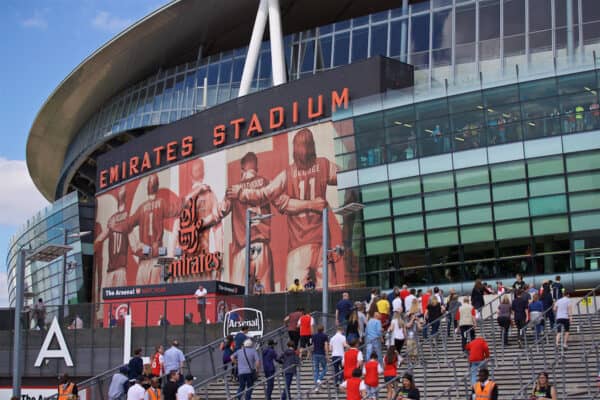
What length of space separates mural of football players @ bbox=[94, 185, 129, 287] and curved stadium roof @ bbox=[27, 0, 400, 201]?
33.4 ft

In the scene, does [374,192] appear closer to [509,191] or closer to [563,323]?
[509,191]

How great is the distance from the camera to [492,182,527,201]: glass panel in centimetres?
3791

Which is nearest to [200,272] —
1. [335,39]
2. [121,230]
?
[121,230]

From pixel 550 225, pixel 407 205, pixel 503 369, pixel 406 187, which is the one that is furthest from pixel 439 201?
pixel 503 369

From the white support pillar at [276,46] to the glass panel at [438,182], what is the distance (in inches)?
537

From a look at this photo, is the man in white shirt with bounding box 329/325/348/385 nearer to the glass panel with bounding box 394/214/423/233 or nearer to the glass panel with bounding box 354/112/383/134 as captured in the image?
the glass panel with bounding box 394/214/423/233

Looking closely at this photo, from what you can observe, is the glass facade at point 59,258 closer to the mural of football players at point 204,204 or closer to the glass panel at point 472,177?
the mural of football players at point 204,204

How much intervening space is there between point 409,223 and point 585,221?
7529mm

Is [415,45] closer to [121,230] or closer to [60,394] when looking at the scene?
→ [121,230]

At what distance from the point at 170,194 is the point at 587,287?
25.8 m

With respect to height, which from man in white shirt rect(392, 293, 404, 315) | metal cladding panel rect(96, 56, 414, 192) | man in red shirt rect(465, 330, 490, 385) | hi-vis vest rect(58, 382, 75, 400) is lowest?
hi-vis vest rect(58, 382, 75, 400)

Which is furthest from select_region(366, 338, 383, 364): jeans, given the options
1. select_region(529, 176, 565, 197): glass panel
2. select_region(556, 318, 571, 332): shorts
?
select_region(529, 176, 565, 197): glass panel

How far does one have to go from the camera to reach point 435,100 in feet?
133

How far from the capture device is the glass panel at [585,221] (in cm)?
3609
